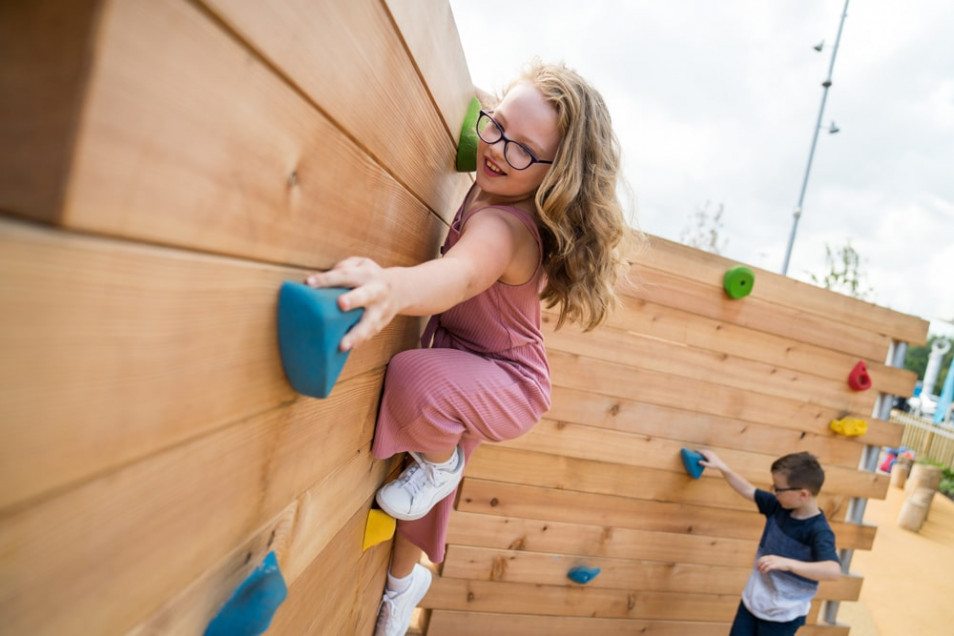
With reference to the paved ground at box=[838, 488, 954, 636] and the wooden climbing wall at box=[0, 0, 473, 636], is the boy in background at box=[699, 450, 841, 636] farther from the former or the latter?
the wooden climbing wall at box=[0, 0, 473, 636]

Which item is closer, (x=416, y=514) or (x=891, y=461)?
(x=416, y=514)

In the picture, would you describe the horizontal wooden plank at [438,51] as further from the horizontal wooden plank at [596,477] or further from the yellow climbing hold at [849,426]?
the yellow climbing hold at [849,426]

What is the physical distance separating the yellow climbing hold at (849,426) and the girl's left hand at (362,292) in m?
3.73

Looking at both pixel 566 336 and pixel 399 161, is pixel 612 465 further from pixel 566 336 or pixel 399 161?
pixel 399 161

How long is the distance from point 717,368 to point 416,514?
2201mm

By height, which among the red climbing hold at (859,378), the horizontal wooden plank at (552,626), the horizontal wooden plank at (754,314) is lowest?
the horizontal wooden plank at (552,626)

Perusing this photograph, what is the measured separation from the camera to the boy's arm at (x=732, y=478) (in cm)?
325

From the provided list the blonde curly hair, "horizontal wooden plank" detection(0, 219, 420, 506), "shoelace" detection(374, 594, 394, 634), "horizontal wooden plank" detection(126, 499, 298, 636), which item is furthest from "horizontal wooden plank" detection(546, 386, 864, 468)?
"horizontal wooden plank" detection(0, 219, 420, 506)

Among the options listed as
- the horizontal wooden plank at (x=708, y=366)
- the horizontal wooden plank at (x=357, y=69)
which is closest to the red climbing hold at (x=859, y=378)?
the horizontal wooden plank at (x=708, y=366)

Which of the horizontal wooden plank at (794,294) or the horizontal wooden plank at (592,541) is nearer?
the horizontal wooden plank at (592,541)

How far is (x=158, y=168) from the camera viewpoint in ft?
1.57

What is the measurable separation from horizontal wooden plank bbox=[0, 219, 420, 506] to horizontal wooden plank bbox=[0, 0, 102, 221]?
0.03 meters

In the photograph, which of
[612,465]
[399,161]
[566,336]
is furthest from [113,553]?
[612,465]

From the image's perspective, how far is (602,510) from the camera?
125 inches
